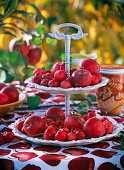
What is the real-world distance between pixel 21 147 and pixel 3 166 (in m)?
0.09

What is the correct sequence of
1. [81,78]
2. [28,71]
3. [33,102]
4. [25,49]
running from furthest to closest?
[25,49] → [28,71] → [33,102] → [81,78]

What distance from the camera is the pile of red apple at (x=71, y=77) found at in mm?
745

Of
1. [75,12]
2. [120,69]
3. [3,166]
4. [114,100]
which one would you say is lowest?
[3,166]

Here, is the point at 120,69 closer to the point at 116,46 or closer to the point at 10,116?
the point at 10,116

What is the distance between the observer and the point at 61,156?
66cm

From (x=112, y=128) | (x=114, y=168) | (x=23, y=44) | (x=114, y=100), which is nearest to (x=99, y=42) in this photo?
(x=23, y=44)

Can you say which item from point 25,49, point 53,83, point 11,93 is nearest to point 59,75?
point 53,83

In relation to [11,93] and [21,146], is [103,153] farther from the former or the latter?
[11,93]

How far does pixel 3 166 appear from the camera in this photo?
0.66 m

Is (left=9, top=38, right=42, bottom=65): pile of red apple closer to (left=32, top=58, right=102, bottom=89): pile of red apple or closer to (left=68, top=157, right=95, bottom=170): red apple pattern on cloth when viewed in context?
(left=32, top=58, right=102, bottom=89): pile of red apple

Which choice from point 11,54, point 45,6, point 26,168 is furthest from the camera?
point 45,6

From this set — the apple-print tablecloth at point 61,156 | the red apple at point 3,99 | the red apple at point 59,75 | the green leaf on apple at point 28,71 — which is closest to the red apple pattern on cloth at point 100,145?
the apple-print tablecloth at point 61,156

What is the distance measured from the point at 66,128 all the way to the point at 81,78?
15cm

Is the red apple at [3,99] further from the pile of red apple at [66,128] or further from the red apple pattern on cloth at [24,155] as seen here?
the red apple pattern on cloth at [24,155]
